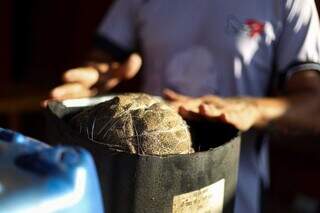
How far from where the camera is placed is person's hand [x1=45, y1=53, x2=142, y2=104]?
1.00 metres

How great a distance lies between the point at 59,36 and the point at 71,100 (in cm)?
176

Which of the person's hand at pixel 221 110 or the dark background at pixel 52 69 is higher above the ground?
the person's hand at pixel 221 110

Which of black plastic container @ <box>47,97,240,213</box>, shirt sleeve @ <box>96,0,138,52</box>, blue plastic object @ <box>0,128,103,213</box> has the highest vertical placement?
shirt sleeve @ <box>96,0,138,52</box>

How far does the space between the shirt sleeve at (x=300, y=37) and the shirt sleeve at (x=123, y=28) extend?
0.30 meters

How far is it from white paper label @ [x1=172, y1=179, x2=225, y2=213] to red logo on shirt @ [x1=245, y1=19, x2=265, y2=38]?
1.26 ft

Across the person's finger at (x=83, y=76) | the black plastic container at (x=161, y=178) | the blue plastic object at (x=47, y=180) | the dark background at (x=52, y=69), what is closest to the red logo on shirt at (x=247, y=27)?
the person's finger at (x=83, y=76)

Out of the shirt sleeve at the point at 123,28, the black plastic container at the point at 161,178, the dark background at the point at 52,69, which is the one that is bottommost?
the dark background at the point at 52,69

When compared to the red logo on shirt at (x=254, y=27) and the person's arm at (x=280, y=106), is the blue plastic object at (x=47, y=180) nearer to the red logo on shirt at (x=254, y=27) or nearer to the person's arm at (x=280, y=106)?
the person's arm at (x=280, y=106)

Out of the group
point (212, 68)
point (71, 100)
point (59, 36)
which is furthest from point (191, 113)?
point (59, 36)

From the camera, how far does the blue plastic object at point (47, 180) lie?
0.54 meters

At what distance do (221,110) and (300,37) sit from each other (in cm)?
25

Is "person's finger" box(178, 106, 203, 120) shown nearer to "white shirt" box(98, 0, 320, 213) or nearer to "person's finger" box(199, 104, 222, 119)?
"person's finger" box(199, 104, 222, 119)

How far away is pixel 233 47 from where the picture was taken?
1.10 m

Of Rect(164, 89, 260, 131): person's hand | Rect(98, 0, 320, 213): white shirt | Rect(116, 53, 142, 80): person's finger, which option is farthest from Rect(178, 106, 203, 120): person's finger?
Rect(116, 53, 142, 80): person's finger
